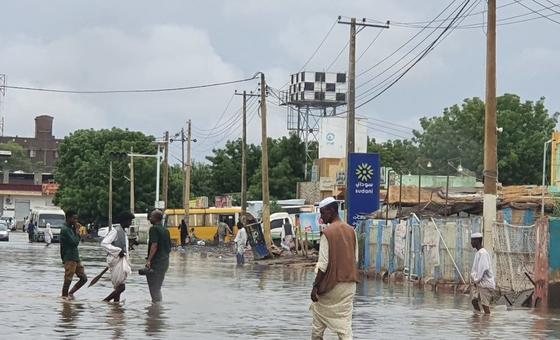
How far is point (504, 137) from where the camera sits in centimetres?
7031

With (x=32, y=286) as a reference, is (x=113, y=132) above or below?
above

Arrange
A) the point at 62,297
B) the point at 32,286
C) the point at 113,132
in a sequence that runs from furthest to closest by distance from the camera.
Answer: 1. the point at 113,132
2. the point at 32,286
3. the point at 62,297

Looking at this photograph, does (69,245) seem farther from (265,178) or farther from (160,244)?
(265,178)

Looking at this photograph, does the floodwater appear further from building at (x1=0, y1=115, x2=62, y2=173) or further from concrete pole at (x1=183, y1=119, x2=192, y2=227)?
building at (x1=0, y1=115, x2=62, y2=173)

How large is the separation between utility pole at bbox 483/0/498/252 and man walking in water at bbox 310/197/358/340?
15.0 metres

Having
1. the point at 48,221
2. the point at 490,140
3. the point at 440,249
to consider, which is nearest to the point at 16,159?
the point at 48,221

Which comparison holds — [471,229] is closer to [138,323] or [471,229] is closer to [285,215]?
[138,323]

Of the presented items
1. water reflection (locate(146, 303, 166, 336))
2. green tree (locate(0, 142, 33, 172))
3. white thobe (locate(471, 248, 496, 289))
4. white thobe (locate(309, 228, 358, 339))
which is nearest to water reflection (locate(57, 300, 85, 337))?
water reflection (locate(146, 303, 166, 336))

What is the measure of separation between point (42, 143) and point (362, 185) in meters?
149

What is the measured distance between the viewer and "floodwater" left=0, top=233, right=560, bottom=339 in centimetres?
1539

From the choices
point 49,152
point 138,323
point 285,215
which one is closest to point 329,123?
point 285,215

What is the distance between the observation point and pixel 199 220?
7669 cm

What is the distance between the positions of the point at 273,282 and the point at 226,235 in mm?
41802

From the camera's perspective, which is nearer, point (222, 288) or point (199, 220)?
point (222, 288)
